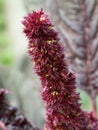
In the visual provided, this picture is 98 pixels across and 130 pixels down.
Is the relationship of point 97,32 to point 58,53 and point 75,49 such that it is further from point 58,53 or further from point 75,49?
point 58,53

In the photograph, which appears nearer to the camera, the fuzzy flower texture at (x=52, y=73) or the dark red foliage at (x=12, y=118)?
the fuzzy flower texture at (x=52, y=73)

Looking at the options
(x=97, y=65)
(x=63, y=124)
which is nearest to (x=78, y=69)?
(x=97, y=65)

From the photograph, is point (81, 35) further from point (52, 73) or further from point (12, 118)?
point (52, 73)

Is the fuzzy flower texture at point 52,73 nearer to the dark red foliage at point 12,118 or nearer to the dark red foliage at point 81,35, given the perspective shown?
the dark red foliage at point 12,118

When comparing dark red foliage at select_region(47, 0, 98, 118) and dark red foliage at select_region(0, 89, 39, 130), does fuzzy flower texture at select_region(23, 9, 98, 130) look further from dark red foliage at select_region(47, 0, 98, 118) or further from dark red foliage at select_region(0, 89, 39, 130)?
dark red foliage at select_region(47, 0, 98, 118)

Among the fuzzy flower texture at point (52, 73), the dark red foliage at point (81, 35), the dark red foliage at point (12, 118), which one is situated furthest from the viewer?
the dark red foliage at point (81, 35)

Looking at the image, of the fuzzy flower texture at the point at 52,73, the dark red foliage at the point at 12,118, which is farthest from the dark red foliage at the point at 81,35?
the fuzzy flower texture at the point at 52,73

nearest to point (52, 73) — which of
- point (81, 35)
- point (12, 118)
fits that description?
point (12, 118)
